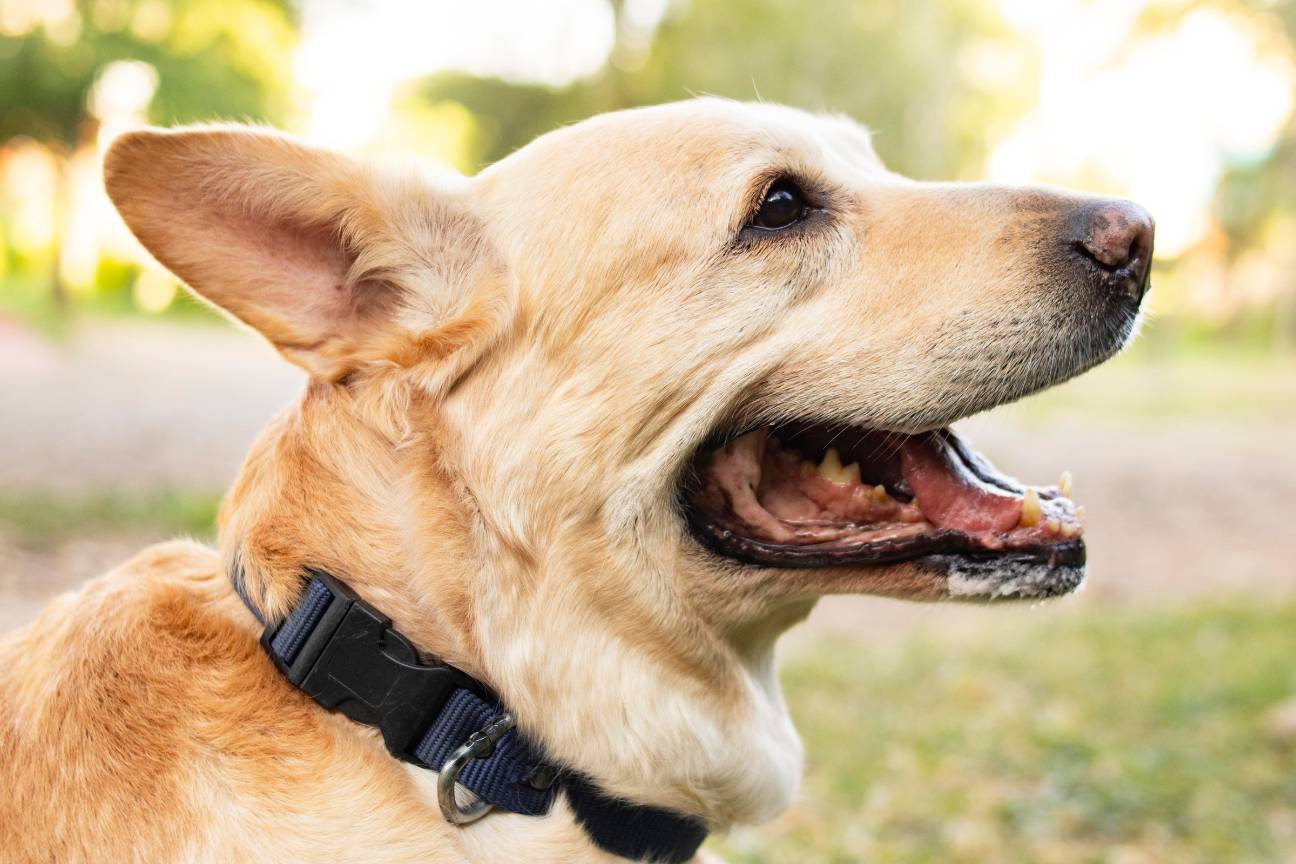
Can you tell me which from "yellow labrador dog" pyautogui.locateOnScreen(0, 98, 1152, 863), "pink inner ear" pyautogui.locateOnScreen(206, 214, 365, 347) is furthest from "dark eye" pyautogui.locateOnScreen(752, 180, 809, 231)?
"pink inner ear" pyautogui.locateOnScreen(206, 214, 365, 347)

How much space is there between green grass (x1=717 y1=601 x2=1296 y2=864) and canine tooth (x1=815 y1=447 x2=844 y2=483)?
6.25 feet

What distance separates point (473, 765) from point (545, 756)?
0.46 ft

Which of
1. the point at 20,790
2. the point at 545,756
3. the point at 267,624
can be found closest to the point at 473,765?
the point at 545,756

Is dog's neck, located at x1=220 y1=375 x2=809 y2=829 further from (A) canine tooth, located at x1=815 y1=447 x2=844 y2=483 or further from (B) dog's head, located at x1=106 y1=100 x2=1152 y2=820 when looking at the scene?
(A) canine tooth, located at x1=815 y1=447 x2=844 y2=483

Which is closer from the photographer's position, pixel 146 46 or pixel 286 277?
pixel 286 277

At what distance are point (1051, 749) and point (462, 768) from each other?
3.41m

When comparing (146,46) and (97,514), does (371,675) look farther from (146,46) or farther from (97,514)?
(146,46)

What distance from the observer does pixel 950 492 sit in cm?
232

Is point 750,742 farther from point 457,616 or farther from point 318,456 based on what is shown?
point 318,456

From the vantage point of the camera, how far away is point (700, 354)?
7.01 feet

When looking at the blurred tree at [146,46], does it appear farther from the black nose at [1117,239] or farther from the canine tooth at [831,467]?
the black nose at [1117,239]

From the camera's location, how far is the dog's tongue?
7.29 ft

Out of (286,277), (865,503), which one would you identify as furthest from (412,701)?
→ (865,503)

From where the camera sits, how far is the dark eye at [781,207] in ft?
7.43
